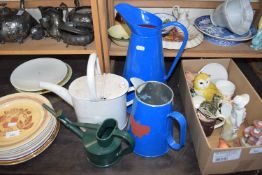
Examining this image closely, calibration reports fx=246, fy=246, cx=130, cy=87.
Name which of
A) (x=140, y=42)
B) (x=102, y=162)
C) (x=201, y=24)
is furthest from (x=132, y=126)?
(x=201, y=24)

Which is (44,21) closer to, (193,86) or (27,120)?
(27,120)

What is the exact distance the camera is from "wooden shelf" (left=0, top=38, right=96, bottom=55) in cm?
77

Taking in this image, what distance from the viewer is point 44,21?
0.83m

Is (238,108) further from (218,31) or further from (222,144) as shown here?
(218,31)

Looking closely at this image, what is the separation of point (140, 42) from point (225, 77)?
13.1 inches

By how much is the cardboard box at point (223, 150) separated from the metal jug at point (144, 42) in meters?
0.13

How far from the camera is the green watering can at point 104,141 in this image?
574 millimetres

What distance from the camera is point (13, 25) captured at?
2.57 feet

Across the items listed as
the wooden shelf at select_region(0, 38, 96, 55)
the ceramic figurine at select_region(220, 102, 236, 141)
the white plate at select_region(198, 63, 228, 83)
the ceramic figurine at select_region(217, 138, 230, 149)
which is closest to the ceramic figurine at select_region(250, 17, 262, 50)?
the white plate at select_region(198, 63, 228, 83)

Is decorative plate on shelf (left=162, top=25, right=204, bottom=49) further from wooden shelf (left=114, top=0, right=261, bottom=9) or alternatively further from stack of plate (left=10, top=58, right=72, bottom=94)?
stack of plate (left=10, top=58, right=72, bottom=94)

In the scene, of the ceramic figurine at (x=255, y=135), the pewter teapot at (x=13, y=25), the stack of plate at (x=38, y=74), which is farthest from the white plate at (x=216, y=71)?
the pewter teapot at (x=13, y=25)

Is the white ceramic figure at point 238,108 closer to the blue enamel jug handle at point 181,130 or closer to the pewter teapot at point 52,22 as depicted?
the blue enamel jug handle at point 181,130

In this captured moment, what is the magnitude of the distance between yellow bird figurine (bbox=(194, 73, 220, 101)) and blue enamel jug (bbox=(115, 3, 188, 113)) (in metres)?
0.11

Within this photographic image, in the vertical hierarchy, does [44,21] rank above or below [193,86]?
above
